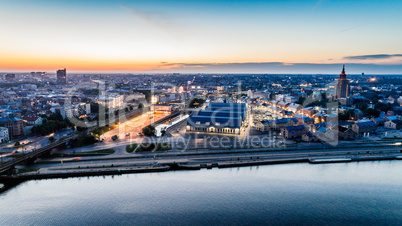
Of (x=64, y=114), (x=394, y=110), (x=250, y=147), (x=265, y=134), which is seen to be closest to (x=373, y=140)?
(x=265, y=134)

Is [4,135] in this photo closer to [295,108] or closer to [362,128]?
[362,128]

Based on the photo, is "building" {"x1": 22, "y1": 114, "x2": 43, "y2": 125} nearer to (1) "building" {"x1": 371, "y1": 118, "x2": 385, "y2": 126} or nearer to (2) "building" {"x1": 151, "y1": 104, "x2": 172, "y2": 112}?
(2) "building" {"x1": 151, "y1": 104, "x2": 172, "y2": 112}

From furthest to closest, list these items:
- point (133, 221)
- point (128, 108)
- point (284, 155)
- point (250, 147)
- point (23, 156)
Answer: point (128, 108), point (250, 147), point (284, 155), point (23, 156), point (133, 221)

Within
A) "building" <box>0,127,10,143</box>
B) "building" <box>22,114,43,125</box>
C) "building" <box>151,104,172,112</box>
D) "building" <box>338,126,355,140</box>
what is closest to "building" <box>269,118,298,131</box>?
"building" <box>338,126,355,140</box>

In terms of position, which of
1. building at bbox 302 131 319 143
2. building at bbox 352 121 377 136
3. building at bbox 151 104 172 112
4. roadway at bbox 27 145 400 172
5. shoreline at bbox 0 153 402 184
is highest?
building at bbox 151 104 172 112

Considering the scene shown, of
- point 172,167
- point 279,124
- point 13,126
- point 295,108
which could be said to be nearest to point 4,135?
point 13,126

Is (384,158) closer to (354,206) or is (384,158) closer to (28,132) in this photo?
(354,206)

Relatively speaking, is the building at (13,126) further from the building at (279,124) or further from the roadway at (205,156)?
the building at (279,124)
